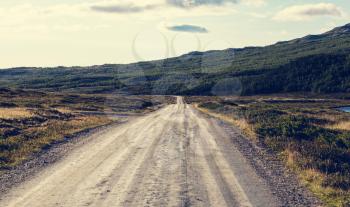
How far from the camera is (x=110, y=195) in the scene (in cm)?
1466

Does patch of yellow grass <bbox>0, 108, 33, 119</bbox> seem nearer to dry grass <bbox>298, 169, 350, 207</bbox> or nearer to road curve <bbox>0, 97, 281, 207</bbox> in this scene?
road curve <bbox>0, 97, 281, 207</bbox>

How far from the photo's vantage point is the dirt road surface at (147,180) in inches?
555

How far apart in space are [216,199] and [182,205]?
1314mm

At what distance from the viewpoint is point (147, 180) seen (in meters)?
17.2

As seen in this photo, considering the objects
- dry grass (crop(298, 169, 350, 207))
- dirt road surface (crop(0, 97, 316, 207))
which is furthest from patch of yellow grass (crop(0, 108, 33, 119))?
dry grass (crop(298, 169, 350, 207))

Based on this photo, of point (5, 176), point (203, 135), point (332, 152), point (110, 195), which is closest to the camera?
point (110, 195)

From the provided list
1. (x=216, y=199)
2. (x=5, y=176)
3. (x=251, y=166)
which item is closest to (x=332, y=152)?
(x=251, y=166)

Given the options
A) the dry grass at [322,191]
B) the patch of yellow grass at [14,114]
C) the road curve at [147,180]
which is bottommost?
the dry grass at [322,191]

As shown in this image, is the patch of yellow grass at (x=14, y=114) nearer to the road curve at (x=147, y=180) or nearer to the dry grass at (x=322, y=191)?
the road curve at (x=147, y=180)

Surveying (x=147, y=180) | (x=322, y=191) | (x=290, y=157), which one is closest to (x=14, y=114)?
(x=290, y=157)

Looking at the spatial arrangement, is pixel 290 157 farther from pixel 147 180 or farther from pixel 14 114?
pixel 14 114

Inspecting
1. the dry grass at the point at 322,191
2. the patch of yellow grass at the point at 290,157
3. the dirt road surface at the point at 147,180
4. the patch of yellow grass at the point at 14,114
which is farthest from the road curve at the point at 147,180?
the patch of yellow grass at the point at 14,114

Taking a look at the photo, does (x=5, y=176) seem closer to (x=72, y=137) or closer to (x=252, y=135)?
(x=72, y=137)

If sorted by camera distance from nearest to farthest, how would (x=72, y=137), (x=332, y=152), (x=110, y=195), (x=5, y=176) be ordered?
(x=110, y=195), (x=5, y=176), (x=332, y=152), (x=72, y=137)
